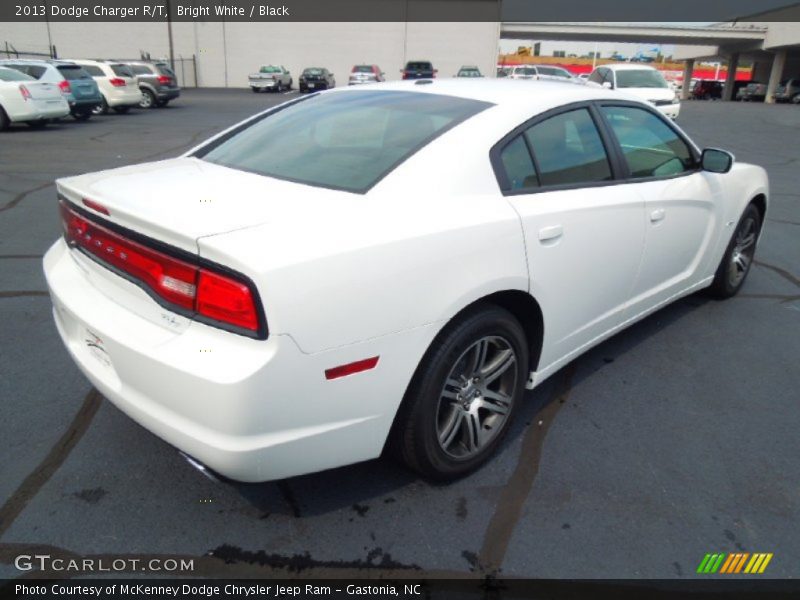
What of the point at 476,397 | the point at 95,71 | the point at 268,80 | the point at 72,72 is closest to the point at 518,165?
the point at 476,397

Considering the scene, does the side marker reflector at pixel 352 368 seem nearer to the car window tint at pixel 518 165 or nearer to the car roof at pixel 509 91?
the car window tint at pixel 518 165

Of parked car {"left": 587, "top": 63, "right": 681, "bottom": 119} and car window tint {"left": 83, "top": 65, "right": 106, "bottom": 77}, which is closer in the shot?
parked car {"left": 587, "top": 63, "right": 681, "bottom": 119}

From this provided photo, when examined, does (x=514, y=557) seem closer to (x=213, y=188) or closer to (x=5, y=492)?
(x=213, y=188)

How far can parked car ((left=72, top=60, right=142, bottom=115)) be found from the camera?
19797 millimetres

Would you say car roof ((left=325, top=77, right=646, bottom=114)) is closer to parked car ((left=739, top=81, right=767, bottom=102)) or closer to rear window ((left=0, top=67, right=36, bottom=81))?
rear window ((left=0, top=67, right=36, bottom=81))

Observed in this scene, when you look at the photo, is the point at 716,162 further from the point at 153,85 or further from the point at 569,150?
the point at 153,85

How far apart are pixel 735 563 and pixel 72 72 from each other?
64.2ft

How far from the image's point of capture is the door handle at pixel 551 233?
262 cm

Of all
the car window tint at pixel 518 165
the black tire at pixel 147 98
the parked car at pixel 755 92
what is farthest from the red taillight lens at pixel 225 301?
the parked car at pixel 755 92

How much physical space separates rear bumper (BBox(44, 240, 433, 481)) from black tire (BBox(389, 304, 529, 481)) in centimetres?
12

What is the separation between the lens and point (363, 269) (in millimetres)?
2010

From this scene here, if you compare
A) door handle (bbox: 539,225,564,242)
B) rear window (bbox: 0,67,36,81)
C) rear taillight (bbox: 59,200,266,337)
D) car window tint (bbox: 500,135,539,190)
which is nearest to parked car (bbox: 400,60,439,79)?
rear window (bbox: 0,67,36,81)
